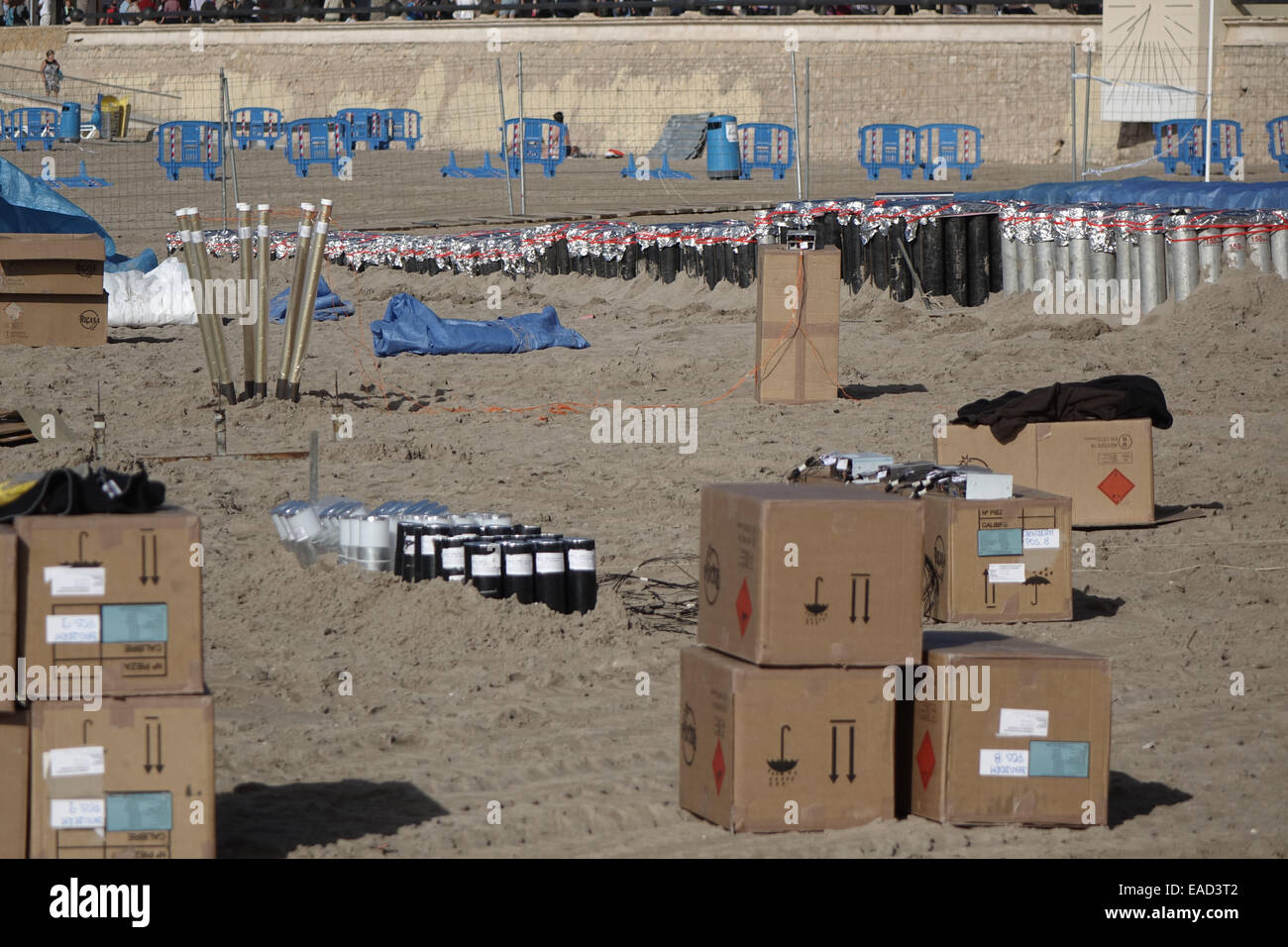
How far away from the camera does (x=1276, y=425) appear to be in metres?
11.7

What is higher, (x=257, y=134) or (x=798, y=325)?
(x=257, y=134)

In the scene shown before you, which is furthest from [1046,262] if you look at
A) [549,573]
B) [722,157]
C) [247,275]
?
[722,157]

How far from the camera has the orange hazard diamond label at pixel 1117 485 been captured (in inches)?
364

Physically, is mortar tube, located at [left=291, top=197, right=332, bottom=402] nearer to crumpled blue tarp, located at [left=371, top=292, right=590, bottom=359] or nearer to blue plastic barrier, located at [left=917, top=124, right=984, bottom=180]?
crumpled blue tarp, located at [left=371, top=292, right=590, bottom=359]

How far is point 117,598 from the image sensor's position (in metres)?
4.37

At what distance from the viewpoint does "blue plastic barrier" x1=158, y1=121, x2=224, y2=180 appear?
28938mm

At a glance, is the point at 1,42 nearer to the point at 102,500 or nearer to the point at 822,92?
the point at 822,92

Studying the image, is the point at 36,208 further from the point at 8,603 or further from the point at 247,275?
the point at 8,603

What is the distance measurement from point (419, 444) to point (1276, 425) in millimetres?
6322

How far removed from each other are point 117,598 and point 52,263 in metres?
11.0

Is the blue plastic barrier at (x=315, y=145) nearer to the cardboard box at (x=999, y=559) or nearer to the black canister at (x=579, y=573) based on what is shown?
the black canister at (x=579, y=573)

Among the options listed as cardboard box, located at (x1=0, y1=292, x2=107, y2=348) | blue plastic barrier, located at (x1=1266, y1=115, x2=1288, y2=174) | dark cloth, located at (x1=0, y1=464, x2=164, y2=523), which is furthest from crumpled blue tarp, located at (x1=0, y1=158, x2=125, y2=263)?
blue plastic barrier, located at (x1=1266, y1=115, x2=1288, y2=174)

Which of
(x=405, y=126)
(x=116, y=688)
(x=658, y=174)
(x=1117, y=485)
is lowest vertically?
(x=1117, y=485)

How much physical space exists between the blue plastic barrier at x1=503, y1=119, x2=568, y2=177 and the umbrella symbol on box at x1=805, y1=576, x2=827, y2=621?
1013 inches
